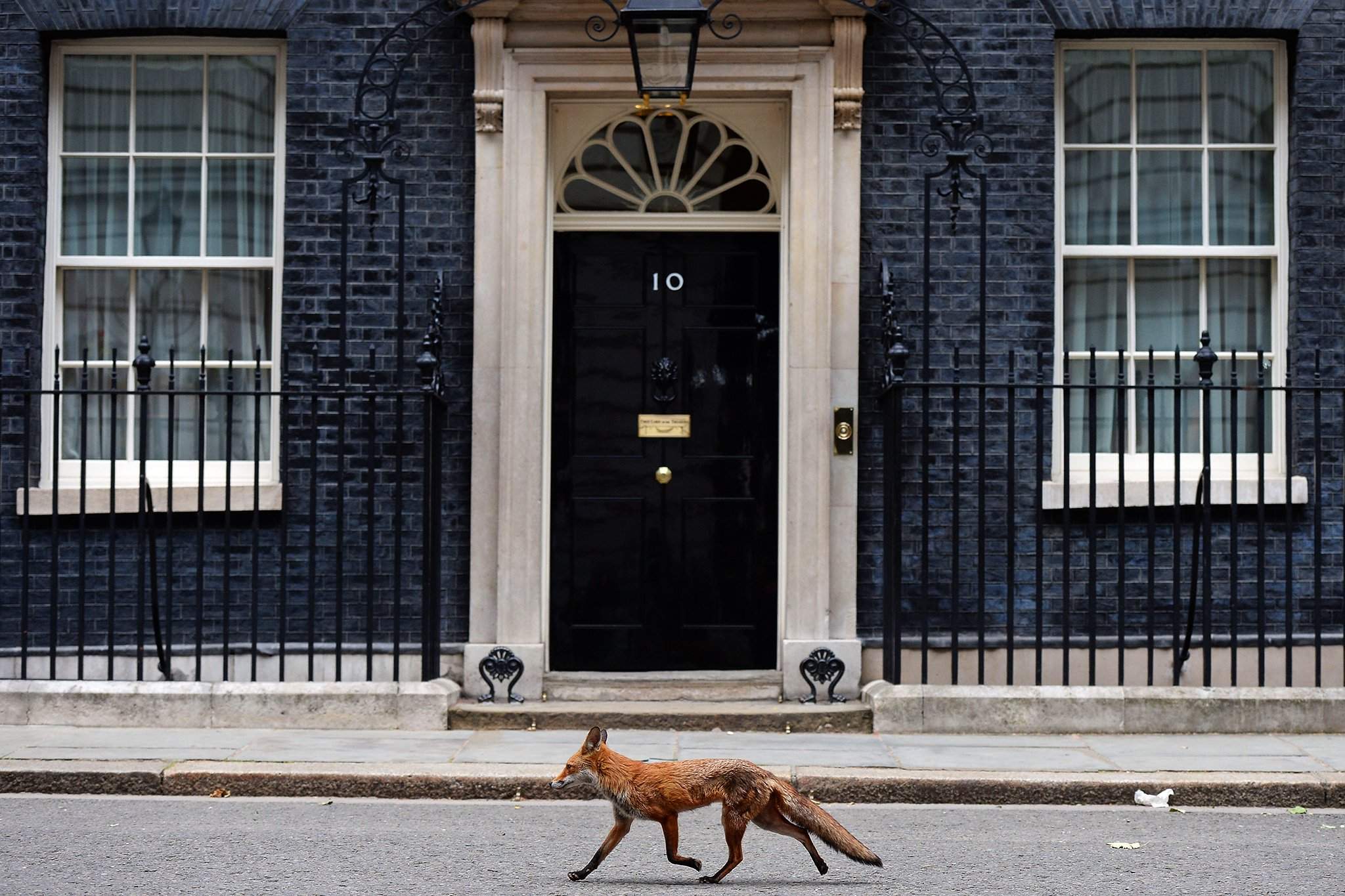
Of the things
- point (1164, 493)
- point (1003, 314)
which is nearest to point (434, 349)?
point (1003, 314)

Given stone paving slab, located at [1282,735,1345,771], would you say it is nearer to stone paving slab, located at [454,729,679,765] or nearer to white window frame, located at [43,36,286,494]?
stone paving slab, located at [454,729,679,765]

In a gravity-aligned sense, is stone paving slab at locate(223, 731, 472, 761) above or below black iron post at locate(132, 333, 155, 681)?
below

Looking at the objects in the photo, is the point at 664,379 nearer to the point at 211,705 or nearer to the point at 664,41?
the point at 664,41

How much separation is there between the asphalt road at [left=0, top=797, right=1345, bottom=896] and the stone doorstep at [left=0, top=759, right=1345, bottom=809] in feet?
0.36

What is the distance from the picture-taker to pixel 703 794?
490 centimetres

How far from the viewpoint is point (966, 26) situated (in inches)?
357

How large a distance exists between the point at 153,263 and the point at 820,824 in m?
6.07

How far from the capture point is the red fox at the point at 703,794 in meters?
4.85

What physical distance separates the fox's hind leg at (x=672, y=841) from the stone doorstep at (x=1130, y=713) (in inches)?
129

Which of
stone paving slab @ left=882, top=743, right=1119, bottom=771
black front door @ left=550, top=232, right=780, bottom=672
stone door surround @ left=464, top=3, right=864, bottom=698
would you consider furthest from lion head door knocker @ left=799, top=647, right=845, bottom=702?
stone paving slab @ left=882, top=743, right=1119, bottom=771

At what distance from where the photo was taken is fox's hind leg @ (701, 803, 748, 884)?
4879mm

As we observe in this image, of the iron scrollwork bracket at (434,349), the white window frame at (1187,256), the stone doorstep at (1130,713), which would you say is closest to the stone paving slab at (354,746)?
the iron scrollwork bracket at (434,349)

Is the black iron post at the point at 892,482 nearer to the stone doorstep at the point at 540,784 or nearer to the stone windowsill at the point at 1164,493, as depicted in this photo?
the stone windowsill at the point at 1164,493

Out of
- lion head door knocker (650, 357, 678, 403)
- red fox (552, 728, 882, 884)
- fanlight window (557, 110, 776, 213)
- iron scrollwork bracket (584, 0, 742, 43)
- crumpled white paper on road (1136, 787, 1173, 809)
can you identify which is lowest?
crumpled white paper on road (1136, 787, 1173, 809)
